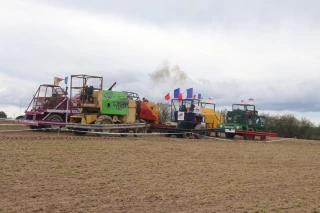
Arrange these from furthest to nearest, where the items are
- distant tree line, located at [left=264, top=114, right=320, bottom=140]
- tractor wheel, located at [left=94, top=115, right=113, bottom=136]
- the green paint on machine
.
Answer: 1. distant tree line, located at [left=264, top=114, right=320, bottom=140]
2. the green paint on machine
3. tractor wheel, located at [left=94, top=115, right=113, bottom=136]

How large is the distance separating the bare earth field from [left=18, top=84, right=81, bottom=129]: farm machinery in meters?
6.78

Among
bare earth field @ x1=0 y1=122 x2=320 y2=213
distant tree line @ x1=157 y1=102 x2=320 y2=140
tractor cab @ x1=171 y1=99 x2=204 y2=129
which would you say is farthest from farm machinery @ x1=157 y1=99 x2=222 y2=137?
distant tree line @ x1=157 y1=102 x2=320 y2=140

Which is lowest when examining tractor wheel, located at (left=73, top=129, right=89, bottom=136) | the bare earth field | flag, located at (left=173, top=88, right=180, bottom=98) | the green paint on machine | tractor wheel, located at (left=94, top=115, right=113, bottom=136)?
the bare earth field

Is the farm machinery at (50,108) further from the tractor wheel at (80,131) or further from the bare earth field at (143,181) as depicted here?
the bare earth field at (143,181)

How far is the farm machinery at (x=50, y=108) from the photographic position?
22.3m

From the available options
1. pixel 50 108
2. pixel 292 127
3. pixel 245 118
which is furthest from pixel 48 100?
pixel 292 127

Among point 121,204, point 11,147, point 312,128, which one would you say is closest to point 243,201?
point 121,204

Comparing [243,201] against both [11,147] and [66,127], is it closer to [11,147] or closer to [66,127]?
[11,147]

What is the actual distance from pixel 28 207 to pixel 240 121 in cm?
2353

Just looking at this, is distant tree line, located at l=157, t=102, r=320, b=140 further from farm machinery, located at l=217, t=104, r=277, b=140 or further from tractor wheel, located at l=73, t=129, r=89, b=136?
tractor wheel, located at l=73, t=129, r=89, b=136

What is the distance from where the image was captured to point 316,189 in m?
9.95

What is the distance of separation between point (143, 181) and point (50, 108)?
14.2 meters

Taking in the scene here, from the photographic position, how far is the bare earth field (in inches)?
296

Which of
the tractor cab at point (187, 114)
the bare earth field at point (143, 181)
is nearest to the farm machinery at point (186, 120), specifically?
the tractor cab at point (187, 114)
